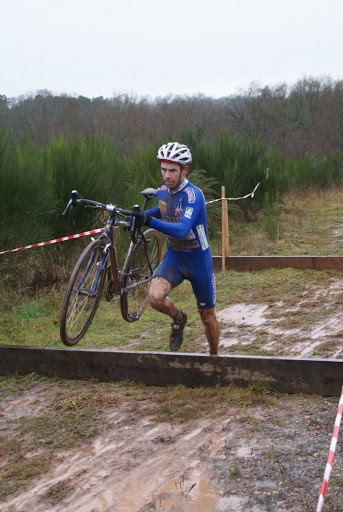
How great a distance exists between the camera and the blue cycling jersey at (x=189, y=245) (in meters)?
5.19

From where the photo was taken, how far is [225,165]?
55.1 feet

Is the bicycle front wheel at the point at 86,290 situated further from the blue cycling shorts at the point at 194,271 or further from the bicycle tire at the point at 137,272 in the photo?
the blue cycling shorts at the point at 194,271

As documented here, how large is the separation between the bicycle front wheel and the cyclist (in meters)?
0.45

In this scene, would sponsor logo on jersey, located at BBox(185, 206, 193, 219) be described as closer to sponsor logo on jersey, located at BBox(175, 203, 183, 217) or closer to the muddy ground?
sponsor logo on jersey, located at BBox(175, 203, 183, 217)

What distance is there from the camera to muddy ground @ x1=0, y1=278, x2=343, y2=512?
323 centimetres

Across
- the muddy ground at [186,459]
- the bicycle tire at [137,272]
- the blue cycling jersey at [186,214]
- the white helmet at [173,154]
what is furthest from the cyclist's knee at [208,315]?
the white helmet at [173,154]

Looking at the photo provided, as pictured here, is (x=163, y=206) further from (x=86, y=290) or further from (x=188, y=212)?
(x=86, y=290)

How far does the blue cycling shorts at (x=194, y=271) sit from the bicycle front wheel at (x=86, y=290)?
19.8 inches

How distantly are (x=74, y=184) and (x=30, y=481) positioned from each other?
6.06 metres

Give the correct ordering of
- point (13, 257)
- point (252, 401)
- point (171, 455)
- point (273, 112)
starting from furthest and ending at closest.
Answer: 1. point (273, 112)
2. point (13, 257)
3. point (252, 401)
4. point (171, 455)

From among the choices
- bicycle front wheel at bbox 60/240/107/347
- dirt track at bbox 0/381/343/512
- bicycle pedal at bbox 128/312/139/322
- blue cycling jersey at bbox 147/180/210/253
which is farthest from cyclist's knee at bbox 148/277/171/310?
dirt track at bbox 0/381/343/512

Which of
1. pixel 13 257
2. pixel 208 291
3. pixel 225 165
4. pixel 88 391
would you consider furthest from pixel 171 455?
pixel 225 165

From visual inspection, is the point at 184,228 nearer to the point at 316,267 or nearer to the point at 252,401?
the point at 252,401

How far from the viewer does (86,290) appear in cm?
533
